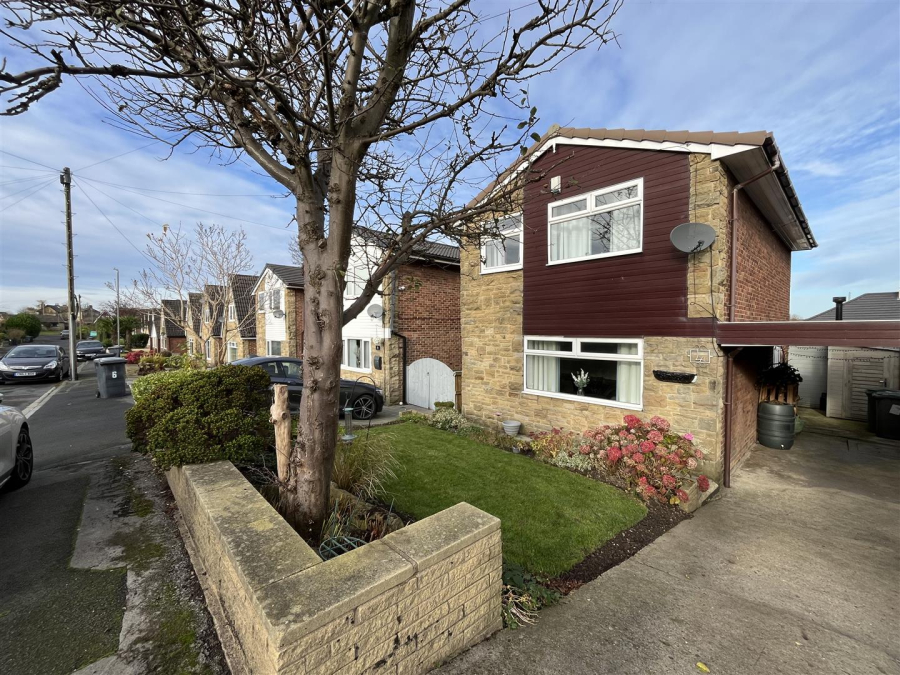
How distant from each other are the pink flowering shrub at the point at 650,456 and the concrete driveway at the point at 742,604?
49 centimetres

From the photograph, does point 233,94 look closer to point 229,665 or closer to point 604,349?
point 229,665

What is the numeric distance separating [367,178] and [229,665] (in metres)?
4.02

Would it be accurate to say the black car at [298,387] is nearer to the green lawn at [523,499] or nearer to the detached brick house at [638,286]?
the detached brick house at [638,286]

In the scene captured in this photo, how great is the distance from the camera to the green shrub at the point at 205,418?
394 centimetres

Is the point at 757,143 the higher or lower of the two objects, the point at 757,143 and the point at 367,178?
the higher

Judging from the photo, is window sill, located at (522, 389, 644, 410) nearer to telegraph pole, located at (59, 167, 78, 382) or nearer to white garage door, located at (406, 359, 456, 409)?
white garage door, located at (406, 359, 456, 409)

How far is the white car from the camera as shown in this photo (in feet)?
14.6

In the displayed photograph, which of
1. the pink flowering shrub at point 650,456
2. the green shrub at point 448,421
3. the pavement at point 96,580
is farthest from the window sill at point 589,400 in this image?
the pavement at point 96,580

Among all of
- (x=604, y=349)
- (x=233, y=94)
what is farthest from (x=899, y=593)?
(x=233, y=94)

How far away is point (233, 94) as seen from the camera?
2801 millimetres

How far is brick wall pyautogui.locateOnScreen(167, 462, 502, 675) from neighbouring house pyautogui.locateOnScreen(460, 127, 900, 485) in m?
3.70

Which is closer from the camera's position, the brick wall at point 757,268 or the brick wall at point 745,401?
the brick wall at point 757,268

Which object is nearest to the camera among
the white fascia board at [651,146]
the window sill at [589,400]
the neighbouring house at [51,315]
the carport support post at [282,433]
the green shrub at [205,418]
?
the carport support post at [282,433]

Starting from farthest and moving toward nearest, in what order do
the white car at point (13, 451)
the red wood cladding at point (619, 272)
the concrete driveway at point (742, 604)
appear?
the red wood cladding at point (619, 272), the white car at point (13, 451), the concrete driveway at point (742, 604)
